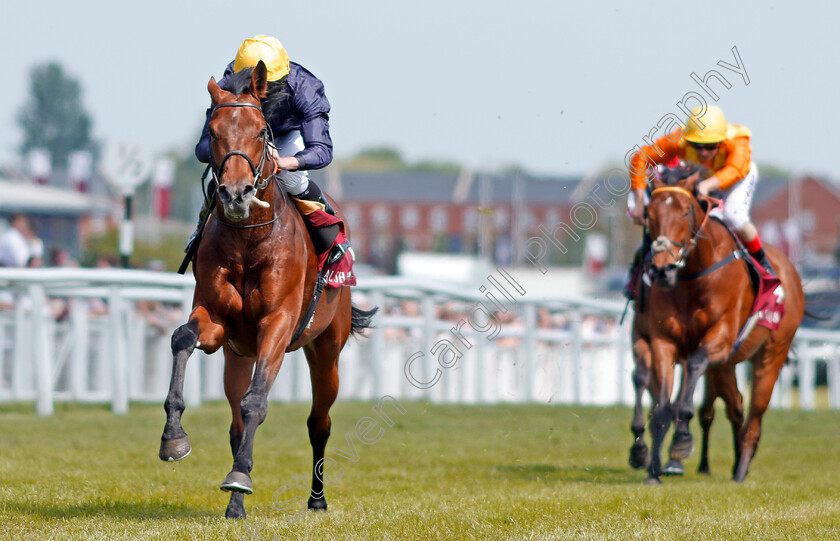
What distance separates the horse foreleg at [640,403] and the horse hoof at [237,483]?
3545 mm

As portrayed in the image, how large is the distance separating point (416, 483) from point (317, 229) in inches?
83.4

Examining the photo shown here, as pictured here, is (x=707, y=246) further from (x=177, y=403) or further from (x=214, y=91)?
(x=177, y=403)

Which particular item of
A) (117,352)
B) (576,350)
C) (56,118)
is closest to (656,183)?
(117,352)

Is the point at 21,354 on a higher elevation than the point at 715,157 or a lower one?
lower

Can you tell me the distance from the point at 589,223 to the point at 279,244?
4.10m

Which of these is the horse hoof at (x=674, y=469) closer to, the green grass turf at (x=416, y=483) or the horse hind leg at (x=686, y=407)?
the horse hind leg at (x=686, y=407)

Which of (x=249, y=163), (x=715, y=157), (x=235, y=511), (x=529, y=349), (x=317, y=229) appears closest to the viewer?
(x=249, y=163)

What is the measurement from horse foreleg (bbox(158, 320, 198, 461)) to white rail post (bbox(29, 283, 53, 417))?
19.1 feet

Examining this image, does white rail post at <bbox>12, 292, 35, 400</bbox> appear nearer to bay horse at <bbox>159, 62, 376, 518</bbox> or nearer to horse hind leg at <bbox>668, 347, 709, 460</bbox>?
bay horse at <bbox>159, 62, 376, 518</bbox>

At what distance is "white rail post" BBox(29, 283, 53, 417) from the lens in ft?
34.7

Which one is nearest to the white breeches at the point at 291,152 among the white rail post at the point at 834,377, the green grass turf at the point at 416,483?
the green grass turf at the point at 416,483

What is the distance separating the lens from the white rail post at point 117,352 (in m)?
11.0

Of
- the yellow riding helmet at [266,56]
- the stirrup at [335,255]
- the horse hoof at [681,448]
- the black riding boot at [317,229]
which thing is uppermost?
the yellow riding helmet at [266,56]

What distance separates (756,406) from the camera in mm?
8734
